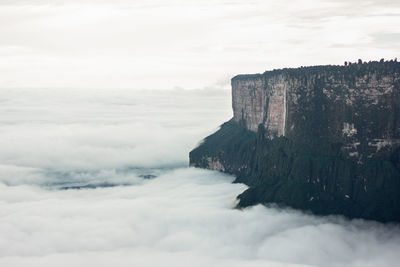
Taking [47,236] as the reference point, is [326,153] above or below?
above

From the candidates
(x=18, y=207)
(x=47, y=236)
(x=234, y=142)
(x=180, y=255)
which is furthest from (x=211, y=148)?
(x=180, y=255)

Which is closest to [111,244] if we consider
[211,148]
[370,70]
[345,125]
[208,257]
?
[208,257]

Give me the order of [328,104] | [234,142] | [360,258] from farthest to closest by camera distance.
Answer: [234,142] → [328,104] → [360,258]

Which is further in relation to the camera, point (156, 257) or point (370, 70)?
point (370, 70)

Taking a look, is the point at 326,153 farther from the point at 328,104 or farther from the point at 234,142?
the point at 234,142

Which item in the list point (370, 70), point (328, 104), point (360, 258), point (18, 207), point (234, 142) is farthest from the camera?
point (234, 142)

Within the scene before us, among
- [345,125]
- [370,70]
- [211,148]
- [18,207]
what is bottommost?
[18,207]
